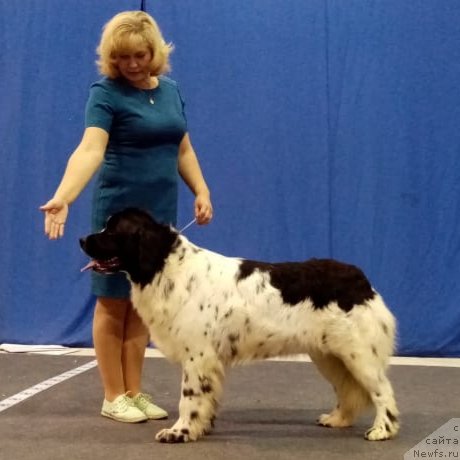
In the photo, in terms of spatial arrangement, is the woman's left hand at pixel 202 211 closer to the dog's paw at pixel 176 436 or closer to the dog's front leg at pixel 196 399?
the dog's front leg at pixel 196 399

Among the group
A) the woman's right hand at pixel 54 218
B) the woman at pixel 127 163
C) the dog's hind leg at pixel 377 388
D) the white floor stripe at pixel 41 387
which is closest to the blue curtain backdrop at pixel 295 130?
the white floor stripe at pixel 41 387

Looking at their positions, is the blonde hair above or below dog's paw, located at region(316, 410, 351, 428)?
above

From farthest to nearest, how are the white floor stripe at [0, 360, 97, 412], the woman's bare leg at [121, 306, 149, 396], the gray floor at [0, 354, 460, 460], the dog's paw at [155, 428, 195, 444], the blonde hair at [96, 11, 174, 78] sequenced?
the white floor stripe at [0, 360, 97, 412], the woman's bare leg at [121, 306, 149, 396], the blonde hair at [96, 11, 174, 78], the dog's paw at [155, 428, 195, 444], the gray floor at [0, 354, 460, 460]

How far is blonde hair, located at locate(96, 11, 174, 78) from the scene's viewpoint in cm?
323

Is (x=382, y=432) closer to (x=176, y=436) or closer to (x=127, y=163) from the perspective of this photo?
(x=176, y=436)

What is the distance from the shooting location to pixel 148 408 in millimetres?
3582

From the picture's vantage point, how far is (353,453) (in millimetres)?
2980

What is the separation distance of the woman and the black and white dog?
281 millimetres

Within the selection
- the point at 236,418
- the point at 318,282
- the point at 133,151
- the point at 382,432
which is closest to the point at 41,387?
the point at 236,418

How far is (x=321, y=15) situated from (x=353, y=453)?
3296 millimetres

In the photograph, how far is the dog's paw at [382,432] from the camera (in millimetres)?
3127

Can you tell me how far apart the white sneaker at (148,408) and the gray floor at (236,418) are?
6 cm

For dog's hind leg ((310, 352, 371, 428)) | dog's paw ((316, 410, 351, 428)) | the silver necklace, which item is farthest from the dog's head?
dog's paw ((316, 410, 351, 428))

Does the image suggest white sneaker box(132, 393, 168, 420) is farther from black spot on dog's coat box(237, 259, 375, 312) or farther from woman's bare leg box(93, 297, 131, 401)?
black spot on dog's coat box(237, 259, 375, 312)
